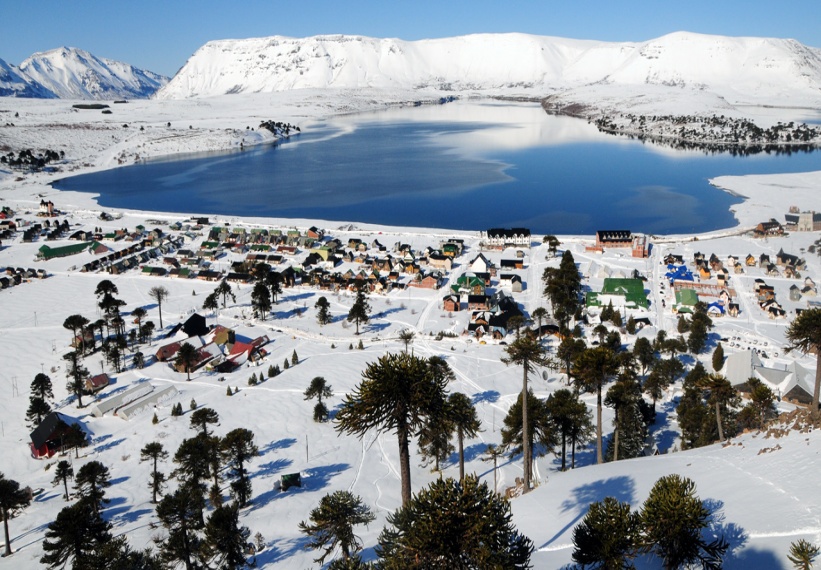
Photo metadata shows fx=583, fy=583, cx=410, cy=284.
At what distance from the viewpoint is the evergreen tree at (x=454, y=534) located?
8.68 m

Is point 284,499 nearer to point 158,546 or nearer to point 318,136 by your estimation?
point 158,546

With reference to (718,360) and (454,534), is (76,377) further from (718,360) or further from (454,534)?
(718,360)

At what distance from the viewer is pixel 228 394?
2788 cm

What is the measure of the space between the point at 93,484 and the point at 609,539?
641 inches

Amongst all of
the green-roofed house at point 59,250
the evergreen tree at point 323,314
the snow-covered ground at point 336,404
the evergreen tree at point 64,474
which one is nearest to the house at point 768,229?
the snow-covered ground at point 336,404

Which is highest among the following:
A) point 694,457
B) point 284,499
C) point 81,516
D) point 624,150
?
point 624,150

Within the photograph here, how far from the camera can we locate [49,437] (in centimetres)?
2355

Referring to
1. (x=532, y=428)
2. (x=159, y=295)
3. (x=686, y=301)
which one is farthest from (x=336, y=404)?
(x=686, y=301)

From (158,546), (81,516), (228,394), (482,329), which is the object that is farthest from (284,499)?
(482,329)

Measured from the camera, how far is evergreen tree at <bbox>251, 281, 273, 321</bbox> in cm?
3816

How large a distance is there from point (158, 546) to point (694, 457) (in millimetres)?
14848

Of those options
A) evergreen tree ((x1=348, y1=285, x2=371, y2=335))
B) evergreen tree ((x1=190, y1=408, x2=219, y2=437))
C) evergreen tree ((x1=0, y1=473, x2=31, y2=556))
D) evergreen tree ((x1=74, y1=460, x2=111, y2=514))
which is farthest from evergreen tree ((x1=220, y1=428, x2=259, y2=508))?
evergreen tree ((x1=348, y1=285, x2=371, y2=335))

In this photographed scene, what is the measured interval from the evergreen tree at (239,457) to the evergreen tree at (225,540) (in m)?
3.67

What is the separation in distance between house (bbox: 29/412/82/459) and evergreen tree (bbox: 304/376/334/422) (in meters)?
9.89
